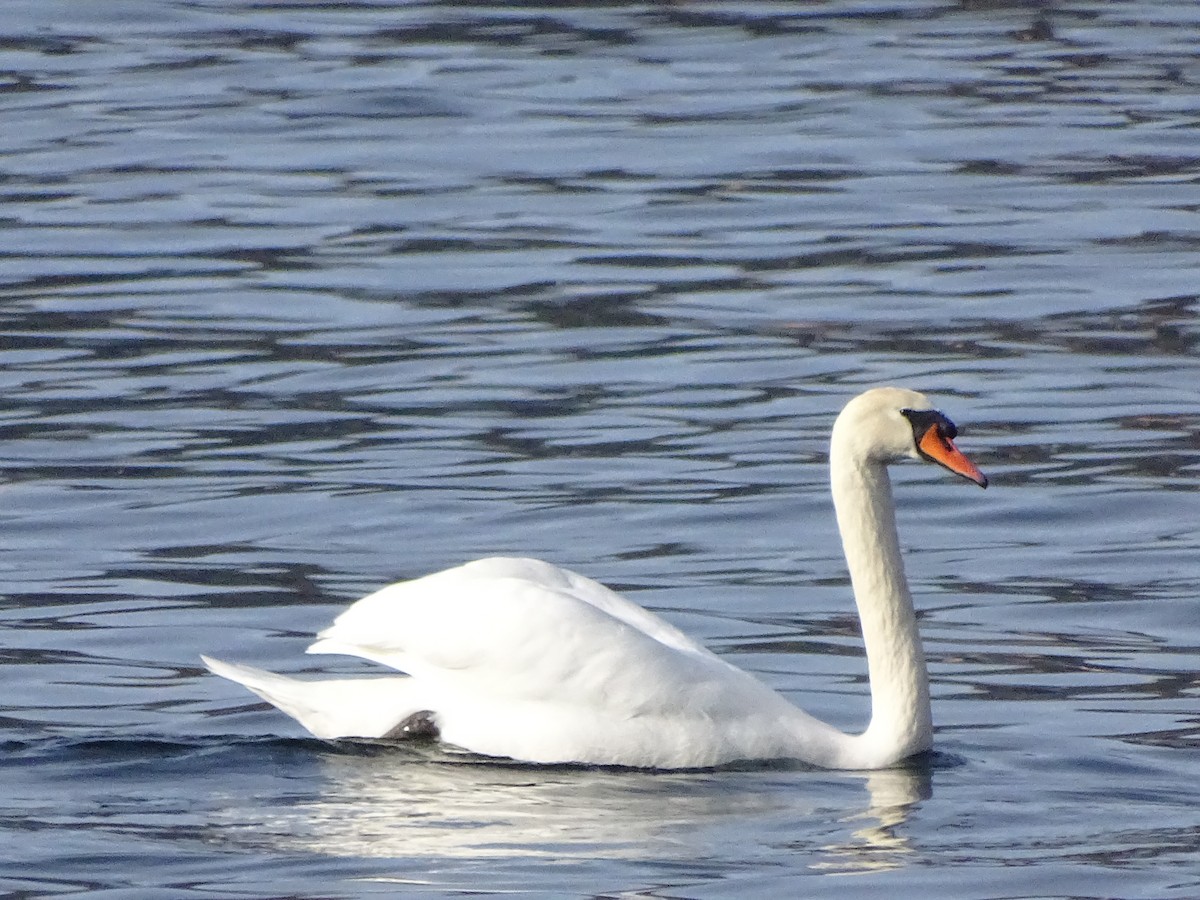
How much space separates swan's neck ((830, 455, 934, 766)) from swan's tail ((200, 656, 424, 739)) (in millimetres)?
1276

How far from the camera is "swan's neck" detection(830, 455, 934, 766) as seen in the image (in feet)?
26.5

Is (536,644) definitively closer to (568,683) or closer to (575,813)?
(568,683)

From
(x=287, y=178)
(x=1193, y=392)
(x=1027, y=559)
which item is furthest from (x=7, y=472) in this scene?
(x=287, y=178)

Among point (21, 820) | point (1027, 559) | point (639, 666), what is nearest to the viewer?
point (21, 820)

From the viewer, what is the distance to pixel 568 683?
25.9ft

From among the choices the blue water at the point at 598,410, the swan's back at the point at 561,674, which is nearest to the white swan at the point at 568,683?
the swan's back at the point at 561,674

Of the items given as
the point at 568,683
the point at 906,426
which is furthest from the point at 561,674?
the point at 906,426

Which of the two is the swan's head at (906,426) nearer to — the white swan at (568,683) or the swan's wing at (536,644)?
the white swan at (568,683)

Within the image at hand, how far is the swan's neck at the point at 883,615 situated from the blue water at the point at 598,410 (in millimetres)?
161

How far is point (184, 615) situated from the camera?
962cm

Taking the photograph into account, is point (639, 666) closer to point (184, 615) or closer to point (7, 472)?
point (184, 615)

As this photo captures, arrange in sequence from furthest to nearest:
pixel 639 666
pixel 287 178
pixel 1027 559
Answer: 1. pixel 287 178
2. pixel 1027 559
3. pixel 639 666

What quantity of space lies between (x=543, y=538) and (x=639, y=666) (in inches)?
114

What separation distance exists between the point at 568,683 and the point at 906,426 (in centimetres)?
116
